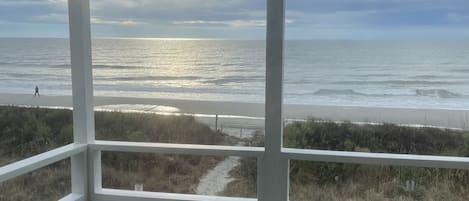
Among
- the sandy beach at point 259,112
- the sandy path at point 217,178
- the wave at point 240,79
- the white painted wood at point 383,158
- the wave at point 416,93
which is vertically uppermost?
the wave at point 240,79

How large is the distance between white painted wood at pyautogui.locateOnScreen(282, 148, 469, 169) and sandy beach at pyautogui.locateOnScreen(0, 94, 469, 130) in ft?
2.15

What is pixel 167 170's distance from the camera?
3420 mm

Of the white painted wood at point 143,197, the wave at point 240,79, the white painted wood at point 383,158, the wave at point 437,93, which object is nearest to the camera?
the white painted wood at point 383,158

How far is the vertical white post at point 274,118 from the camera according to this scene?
2.74 meters

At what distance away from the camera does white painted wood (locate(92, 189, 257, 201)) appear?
3.09 meters

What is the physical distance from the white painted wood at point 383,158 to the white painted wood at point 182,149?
10.1 inches

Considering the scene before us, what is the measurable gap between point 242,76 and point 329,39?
49.7 inches

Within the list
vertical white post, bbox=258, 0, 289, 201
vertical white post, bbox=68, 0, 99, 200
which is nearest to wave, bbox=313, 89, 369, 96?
vertical white post, bbox=258, 0, 289, 201

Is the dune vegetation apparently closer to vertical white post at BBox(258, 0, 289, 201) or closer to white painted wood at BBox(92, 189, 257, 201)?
white painted wood at BBox(92, 189, 257, 201)

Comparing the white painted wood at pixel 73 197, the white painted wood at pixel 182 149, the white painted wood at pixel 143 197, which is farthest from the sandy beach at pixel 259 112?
the white painted wood at pixel 73 197

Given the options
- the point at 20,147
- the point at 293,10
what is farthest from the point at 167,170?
the point at 293,10

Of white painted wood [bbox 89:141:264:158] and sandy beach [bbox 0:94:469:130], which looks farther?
sandy beach [bbox 0:94:469:130]

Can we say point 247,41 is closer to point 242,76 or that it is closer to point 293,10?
point 293,10

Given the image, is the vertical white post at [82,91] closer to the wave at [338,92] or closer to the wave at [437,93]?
the wave at [338,92]
